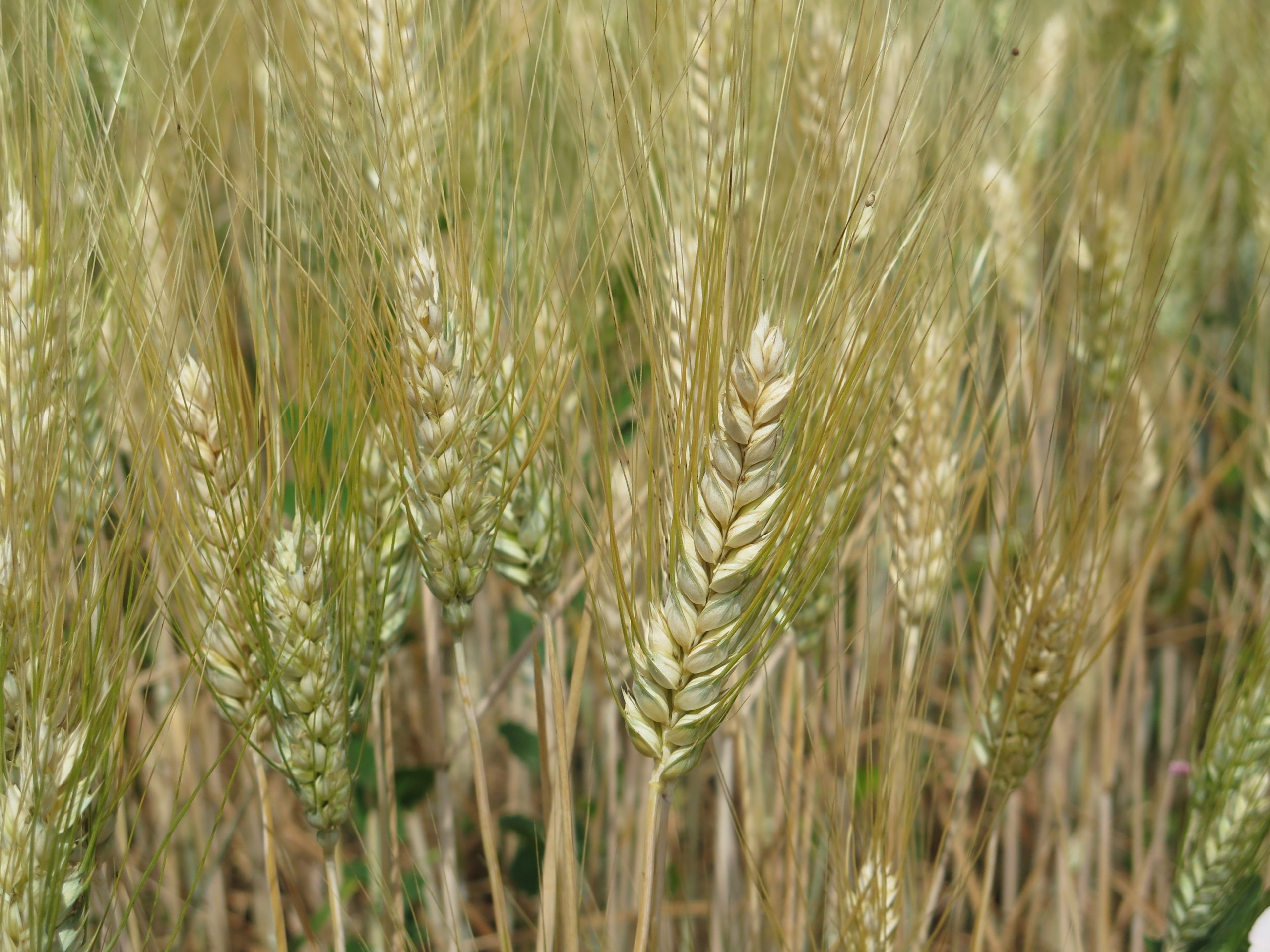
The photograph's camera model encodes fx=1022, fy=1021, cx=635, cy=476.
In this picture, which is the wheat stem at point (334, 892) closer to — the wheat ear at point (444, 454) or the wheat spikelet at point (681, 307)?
the wheat ear at point (444, 454)

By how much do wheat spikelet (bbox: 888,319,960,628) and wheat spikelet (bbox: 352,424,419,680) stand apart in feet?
1.40

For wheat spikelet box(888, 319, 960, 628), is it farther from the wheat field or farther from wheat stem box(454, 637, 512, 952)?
wheat stem box(454, 637, 512, 952)

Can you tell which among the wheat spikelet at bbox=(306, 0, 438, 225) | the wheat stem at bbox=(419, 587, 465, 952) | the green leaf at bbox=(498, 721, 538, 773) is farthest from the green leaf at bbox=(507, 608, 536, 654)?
the wheat spikelet at bbox=(306, 0, 438, 225)

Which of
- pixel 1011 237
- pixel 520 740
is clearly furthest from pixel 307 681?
pixel 1011 237

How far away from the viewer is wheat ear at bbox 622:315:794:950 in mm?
597

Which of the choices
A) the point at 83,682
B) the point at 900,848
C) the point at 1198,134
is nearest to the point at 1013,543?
the point at 900,848

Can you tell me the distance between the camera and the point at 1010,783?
0.89 metres

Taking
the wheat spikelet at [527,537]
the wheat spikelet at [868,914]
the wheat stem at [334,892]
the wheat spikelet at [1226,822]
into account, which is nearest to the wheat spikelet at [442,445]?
the wheat spikelet at [527,537]

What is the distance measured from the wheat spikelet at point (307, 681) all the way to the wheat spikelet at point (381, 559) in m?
0.03

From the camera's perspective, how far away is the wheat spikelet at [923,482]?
931 millimetres

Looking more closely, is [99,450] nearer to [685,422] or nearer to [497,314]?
[497,314]

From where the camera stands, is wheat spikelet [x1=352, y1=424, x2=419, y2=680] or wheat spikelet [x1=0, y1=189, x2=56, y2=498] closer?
wheat spikelet [x1=0, y1=189, x2=56, y2=498]

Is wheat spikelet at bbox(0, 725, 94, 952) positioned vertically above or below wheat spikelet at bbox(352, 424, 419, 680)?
below

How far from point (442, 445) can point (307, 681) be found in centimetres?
18
